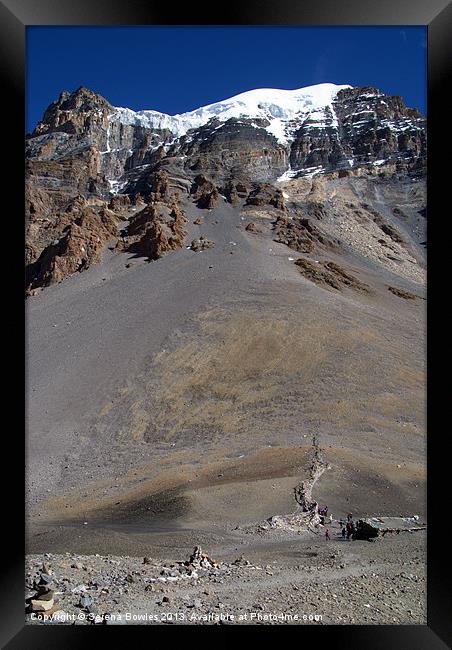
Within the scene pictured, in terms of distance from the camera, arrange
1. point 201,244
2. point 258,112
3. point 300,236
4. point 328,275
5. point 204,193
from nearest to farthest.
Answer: point 328,275, point 201,244, point 300,236, point 204,193, point 258,112

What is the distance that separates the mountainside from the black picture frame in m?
0.87

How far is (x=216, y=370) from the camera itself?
60.0 feet

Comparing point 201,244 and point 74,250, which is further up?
point 201,244

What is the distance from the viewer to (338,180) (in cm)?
5956

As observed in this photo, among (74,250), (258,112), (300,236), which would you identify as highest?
(258,112)

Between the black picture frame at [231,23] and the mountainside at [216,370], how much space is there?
871mm

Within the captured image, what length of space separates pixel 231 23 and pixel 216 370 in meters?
15.5

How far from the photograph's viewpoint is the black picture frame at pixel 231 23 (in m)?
3.13

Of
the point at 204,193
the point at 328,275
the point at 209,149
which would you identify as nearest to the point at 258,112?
the point at 209,149

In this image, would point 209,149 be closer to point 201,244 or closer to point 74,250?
point 201,244

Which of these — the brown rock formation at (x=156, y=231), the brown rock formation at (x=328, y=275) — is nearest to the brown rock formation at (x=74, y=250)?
the brown rock formation at (x=156, y=231)
